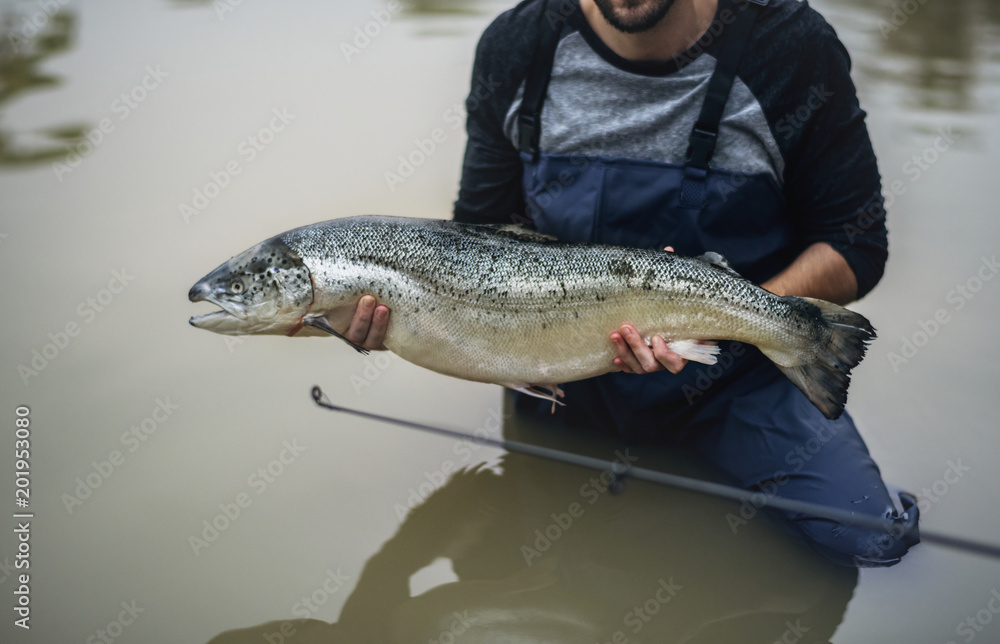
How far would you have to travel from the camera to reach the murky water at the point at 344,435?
2613mm

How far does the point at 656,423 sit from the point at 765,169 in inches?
41.5

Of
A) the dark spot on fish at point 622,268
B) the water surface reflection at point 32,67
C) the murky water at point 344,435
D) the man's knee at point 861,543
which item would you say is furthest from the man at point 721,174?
the water surface reflection at point 32,67

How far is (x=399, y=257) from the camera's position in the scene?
259 centimetres

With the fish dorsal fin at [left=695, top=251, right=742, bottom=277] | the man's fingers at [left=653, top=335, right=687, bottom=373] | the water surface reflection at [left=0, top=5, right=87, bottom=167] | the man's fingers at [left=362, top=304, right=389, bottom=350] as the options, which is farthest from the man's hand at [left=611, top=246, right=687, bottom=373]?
the water surface reflection at [left=0, top=5, right=87, bottom=167]

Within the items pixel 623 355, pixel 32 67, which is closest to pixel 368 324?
pixel 623 355

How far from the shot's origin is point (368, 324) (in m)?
2.61

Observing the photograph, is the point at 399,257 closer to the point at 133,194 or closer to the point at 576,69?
the point at 576,69

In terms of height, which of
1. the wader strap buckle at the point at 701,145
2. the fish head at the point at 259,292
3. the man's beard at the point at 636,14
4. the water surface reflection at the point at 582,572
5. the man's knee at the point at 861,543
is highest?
the man's beard at the point at 636,14

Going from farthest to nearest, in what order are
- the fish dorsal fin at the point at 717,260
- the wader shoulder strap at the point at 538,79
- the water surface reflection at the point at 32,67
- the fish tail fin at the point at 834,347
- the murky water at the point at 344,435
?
the water surface reflection at the point at 32,67 < the wader shoulder strap at the point at 538,79 < the murky water at the point at 344,435 < the fish dorsal fin at the point at 717,260 < the fish tail fin at the point at 834,347

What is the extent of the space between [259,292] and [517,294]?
2.71ft

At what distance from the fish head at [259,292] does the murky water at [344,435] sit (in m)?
0.87

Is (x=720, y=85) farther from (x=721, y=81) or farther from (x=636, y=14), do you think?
(x=636, y=14)

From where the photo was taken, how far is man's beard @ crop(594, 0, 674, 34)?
265 cm

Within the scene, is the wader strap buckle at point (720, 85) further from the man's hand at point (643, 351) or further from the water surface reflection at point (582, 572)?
the water surface reflection at point (582, 572)
